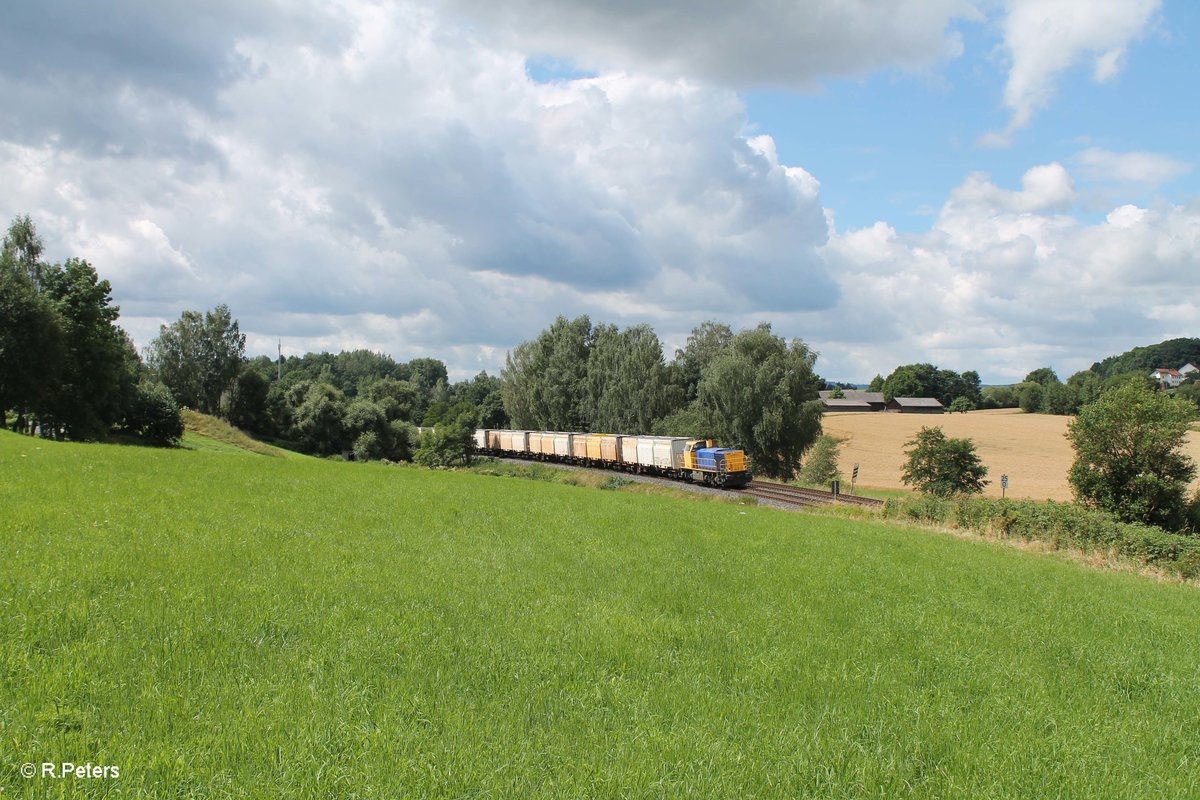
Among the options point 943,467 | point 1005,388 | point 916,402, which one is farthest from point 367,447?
point 1005,388

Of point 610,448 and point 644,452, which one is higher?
point 610,448

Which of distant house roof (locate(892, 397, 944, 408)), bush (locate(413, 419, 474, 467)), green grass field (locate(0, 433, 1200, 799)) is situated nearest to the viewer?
green grass field (locate(0, 433, 1200, 799))

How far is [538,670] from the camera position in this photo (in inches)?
293

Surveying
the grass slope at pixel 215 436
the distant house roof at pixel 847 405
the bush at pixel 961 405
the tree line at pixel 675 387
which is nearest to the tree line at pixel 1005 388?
the bush at pixel 961 405

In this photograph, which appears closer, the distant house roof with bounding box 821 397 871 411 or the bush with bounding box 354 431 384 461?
the bush with bounding box 354 431 384 461

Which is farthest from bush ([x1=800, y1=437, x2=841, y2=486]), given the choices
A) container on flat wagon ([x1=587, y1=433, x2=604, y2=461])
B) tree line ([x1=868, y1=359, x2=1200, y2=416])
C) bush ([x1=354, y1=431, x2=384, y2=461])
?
tree line ([x1=868, y1=359, x2=1200, y2=416])

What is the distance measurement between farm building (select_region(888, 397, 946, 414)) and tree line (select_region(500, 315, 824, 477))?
94782 millimetres

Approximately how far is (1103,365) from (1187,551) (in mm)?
206741

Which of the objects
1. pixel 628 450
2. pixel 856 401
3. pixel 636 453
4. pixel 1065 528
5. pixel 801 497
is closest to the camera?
pixel 1065 528

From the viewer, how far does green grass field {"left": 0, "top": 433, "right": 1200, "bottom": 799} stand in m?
5.42

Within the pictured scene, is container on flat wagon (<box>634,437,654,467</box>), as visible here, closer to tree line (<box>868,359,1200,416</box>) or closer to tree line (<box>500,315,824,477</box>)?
tree line (<box>500,315,824,477</box>)

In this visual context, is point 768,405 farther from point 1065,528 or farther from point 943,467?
point 1065,528

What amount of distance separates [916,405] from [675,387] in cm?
11468

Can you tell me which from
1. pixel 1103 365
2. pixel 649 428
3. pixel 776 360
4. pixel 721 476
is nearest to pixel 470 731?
pixel 721 476
